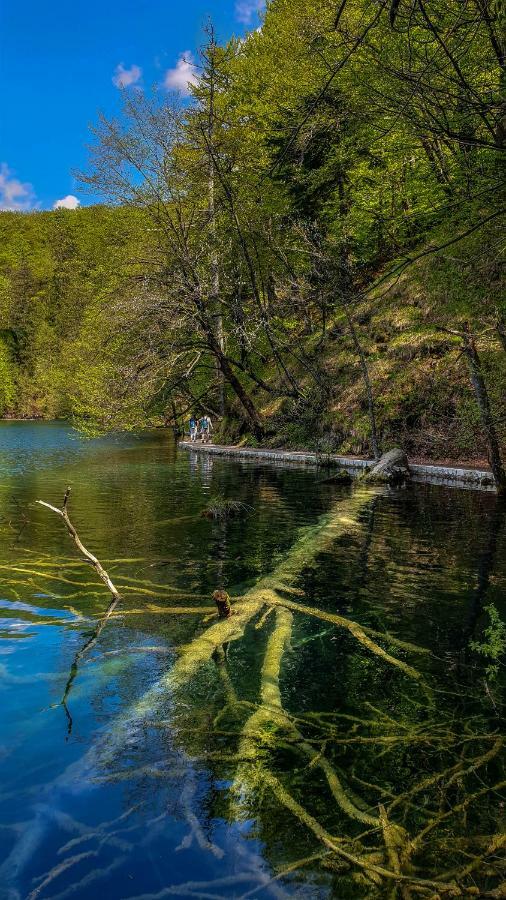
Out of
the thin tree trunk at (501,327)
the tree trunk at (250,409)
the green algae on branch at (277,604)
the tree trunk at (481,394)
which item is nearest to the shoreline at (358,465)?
the tree trunk at (250,409)

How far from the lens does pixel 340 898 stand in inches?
124

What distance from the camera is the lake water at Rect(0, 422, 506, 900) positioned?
11.3 ft

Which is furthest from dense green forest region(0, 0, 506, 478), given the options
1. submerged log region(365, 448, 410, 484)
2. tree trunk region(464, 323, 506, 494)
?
submerged log region(365, 448, 410, 484)

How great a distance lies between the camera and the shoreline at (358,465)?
18.3m

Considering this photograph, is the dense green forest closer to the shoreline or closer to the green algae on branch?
the shoreline

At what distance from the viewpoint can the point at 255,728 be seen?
488cm

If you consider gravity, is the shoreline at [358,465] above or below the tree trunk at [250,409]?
below

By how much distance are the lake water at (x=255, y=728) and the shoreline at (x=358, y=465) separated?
300 inches

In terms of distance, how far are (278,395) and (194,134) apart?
12.6m

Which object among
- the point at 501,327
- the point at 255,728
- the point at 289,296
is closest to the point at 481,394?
the point at 501,327

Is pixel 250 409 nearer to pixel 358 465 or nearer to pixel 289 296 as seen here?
pixel 289 296

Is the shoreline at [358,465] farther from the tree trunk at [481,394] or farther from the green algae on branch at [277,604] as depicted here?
the green algae on branch at [277,604]

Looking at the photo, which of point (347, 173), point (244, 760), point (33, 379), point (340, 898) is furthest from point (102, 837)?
point (33, 379)

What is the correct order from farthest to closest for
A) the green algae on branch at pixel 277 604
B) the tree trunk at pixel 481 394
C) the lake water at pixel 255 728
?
the tree trunk at pixel 481 394 < the green algae on branch at pixel 277 604 < the lake water at pixel 255 728
